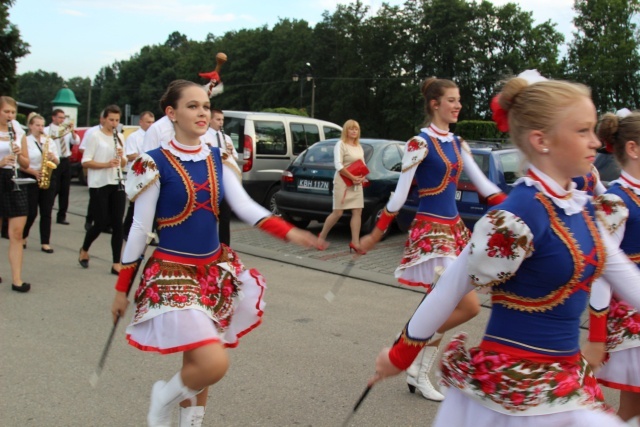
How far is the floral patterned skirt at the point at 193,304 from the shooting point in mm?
3051

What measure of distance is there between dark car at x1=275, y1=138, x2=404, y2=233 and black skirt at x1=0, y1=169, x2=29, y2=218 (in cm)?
447

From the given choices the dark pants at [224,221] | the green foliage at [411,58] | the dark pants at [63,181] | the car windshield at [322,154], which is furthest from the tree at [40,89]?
the dark pants at [224,221]

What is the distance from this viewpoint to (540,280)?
2027mm

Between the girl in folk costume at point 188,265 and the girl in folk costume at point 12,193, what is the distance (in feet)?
13.5

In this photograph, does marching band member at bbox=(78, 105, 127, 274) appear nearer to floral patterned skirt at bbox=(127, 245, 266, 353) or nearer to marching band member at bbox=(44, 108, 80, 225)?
marching band member at bbox=(44, 108, 80, 225)

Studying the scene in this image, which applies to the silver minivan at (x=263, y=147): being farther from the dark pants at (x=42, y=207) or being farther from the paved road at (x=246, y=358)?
the paved road at (x=246, y=358)

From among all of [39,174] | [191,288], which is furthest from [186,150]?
[39,174]

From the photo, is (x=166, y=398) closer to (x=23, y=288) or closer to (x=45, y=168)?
(x=23, y=288)

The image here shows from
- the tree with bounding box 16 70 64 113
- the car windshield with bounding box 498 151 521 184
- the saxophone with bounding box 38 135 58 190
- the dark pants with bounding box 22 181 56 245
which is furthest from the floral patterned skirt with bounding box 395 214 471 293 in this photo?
the tree with bounding box 16 70 64 113

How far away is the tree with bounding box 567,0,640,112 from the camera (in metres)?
45.6

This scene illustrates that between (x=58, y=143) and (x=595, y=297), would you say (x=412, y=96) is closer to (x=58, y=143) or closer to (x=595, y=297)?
(x=58, y=143)

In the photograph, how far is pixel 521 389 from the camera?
199cm

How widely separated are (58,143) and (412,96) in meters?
43.3

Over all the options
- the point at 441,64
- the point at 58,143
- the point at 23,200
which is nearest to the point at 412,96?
the point at 441,64
